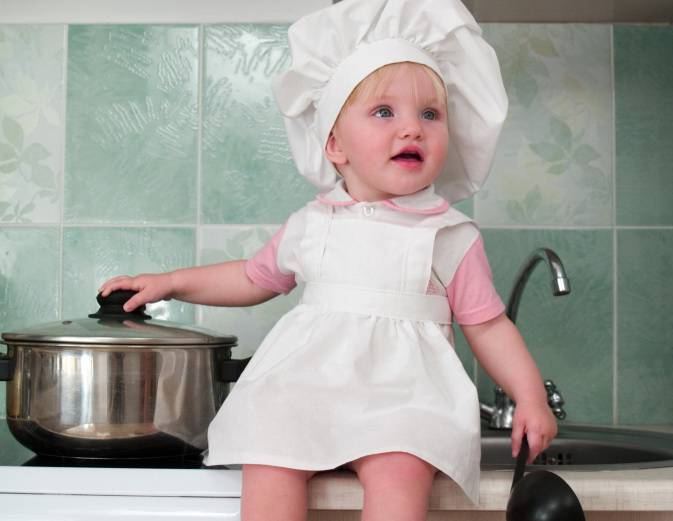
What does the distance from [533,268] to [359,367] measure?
46 cm

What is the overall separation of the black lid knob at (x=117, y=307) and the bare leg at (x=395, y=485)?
0.34m

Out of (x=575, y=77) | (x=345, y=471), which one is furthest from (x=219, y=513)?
(x=575, y=77)

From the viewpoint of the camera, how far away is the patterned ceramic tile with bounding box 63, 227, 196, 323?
4.81 feet

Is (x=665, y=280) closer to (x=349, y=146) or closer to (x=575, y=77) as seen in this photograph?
(x=575, y=77)

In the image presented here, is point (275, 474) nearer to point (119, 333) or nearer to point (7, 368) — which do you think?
point (119, 333)

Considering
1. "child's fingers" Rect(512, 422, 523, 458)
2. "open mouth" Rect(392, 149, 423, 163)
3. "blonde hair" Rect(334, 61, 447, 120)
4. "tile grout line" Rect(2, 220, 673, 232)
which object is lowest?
"child's fingers" Rect(512, 422, 523, 458)

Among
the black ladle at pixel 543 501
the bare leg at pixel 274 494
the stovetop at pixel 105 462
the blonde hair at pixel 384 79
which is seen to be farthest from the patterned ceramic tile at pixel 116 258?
the black ladle at pixel 543 501

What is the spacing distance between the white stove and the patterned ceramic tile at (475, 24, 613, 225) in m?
0.72

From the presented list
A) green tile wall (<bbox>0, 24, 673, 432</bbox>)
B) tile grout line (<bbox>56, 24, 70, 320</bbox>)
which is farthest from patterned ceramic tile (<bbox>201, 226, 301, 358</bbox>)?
tile grout line (<bbox>56, 24, 70, 320</bbox>)

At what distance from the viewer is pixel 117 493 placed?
90cm

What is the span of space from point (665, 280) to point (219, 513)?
881 millimetres

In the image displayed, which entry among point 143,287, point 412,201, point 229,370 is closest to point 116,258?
point 143,287

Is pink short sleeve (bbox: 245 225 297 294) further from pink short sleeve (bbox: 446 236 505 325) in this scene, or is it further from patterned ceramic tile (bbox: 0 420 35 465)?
patterned ceramic tile (bbox: 0 420 35 465)

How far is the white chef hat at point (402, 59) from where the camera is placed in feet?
3.42
